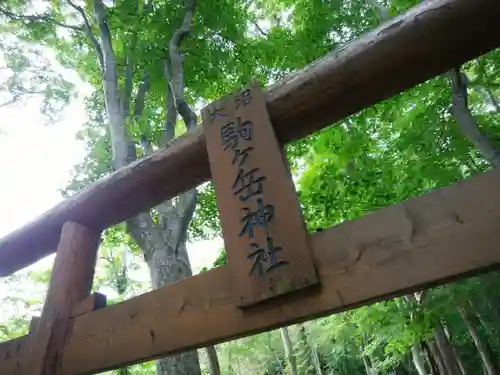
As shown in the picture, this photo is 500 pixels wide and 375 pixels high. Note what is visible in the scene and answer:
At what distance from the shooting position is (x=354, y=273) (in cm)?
142

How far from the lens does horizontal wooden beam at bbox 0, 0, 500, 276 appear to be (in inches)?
62.3

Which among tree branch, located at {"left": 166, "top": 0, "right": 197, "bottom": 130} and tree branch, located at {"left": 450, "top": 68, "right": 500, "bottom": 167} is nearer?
tree branch, located at {"left": 450, "top": 68, "right": 500, "bottom": 167}

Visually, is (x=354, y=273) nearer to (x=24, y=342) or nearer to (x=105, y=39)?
(x=24, y=342)

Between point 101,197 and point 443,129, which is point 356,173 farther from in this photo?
point 101,197

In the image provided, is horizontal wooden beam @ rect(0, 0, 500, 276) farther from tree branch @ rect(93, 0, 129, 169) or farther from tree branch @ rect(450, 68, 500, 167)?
tree branch @ rect(450, 68, 500, 167)

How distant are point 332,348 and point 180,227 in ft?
61.3

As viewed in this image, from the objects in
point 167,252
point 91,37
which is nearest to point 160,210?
point 167,252

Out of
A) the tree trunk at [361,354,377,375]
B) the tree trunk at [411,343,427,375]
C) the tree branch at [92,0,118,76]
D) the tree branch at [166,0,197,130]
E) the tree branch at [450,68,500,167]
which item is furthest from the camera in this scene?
the tree trunk at [361,354,377,375]

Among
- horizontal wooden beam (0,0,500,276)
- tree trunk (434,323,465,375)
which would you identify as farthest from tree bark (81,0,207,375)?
tree trunk (434,323,465,375)

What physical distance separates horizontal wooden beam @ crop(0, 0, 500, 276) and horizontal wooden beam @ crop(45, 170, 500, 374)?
595 mm

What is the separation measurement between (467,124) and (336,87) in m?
3.39

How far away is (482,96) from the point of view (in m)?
9.05

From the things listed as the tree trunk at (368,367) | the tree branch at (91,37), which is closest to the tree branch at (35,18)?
the tree branch at (91,37)

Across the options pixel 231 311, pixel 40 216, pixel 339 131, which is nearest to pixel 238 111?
pixel 231 311
